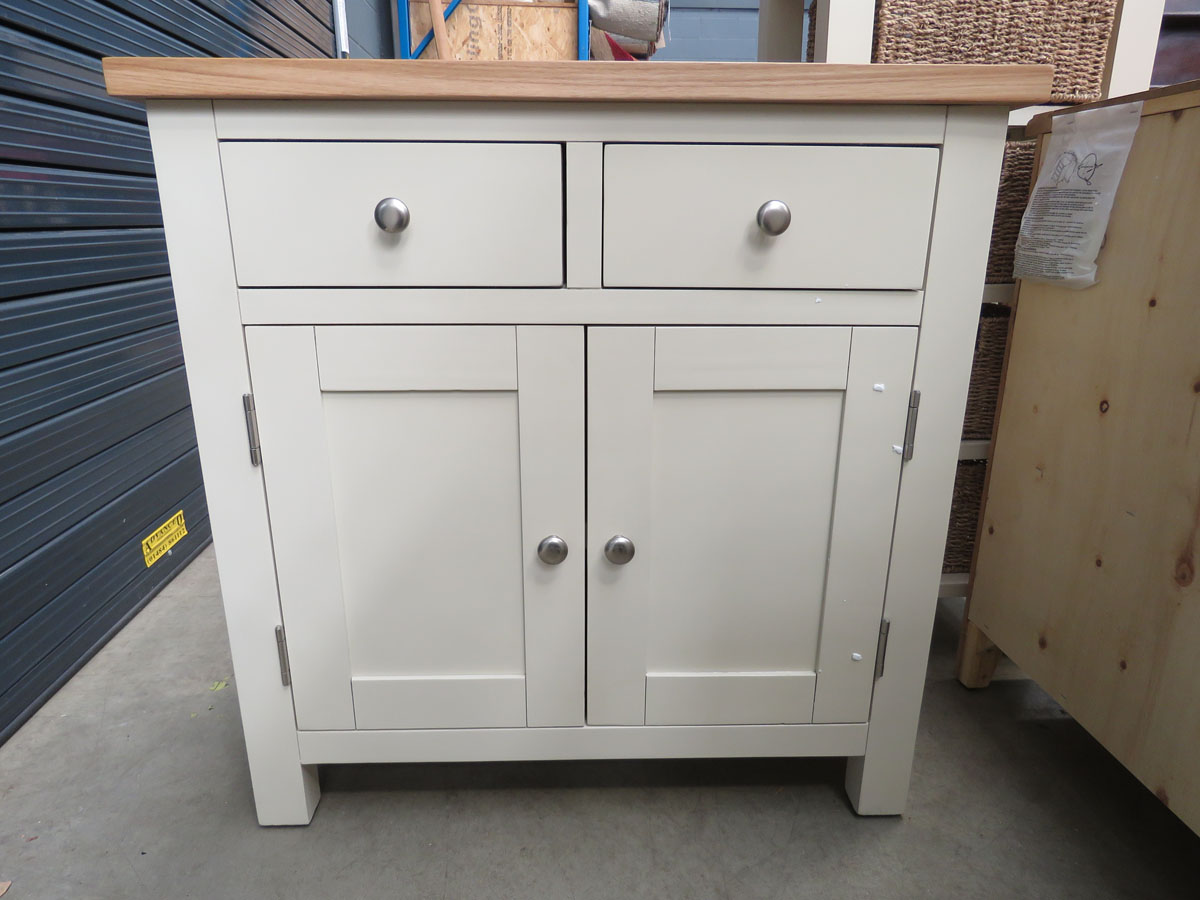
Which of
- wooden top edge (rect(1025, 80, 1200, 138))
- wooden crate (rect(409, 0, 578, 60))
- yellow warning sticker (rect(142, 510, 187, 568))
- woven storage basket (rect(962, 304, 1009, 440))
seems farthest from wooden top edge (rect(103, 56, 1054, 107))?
yellow warning sticker (rect(142, 510, 187, 568))

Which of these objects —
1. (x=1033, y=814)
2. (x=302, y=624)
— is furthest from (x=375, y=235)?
(x=1033, y=814)

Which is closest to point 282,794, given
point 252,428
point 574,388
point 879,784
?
point 252,428

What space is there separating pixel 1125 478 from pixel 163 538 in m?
1.71

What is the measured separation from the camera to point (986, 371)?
1.20 meters

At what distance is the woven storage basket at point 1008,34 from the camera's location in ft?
3.39

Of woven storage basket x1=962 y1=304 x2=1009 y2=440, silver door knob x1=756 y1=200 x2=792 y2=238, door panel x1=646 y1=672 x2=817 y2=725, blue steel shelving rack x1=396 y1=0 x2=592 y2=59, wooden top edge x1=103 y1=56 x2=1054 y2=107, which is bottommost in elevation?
door panel x1=646 y1=672 x2=817 y2=725

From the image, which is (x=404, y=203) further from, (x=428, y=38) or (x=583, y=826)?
(x=583, y=826)

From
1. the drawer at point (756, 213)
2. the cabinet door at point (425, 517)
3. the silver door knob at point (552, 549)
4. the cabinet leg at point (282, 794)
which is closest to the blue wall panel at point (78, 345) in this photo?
the cabinet leg at point (282, 794)

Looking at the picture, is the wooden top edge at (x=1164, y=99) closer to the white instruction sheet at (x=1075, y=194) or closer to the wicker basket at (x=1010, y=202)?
the white instruction sheet at (x=1075, y=194)

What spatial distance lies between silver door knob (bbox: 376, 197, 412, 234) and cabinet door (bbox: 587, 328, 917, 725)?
8.9 inches

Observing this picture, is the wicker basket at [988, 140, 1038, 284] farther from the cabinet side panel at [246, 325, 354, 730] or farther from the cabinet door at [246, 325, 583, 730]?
the cabinet side panel at [246, 325, 354, 730]

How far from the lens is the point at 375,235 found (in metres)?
0.74

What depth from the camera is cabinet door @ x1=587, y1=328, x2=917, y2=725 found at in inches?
31.1

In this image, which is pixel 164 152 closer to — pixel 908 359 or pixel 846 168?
pixel 846 168
